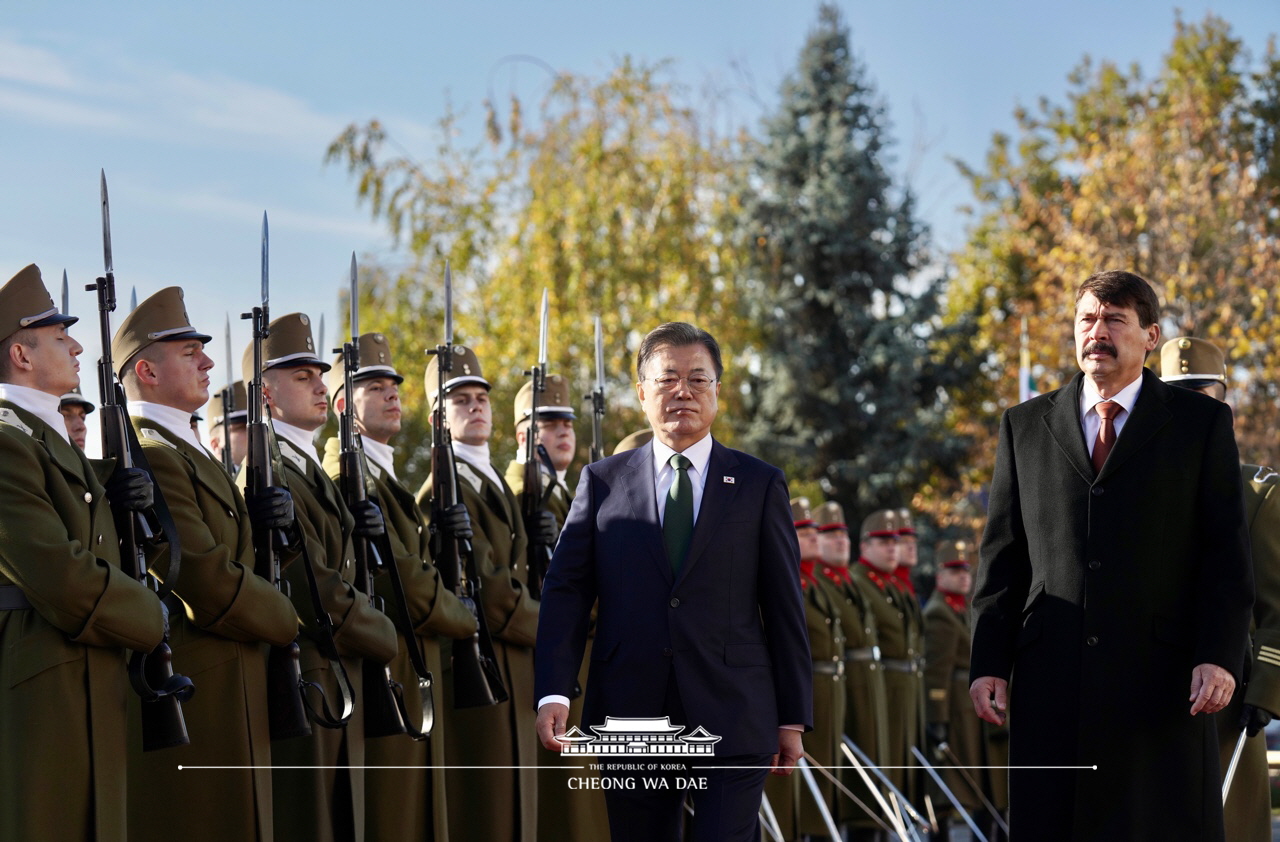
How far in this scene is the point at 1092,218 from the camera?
22500mm

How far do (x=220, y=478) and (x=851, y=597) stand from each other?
23.4 ft

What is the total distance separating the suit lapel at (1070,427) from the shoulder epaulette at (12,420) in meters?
3.24

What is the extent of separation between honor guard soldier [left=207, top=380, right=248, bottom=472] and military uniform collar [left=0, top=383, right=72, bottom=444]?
2464mm

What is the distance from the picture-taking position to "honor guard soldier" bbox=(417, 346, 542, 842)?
7227 mm

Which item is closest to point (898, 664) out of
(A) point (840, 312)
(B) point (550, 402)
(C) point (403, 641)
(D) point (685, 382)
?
(B) point (550, 402)

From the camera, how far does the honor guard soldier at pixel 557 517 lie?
7961 millimetres

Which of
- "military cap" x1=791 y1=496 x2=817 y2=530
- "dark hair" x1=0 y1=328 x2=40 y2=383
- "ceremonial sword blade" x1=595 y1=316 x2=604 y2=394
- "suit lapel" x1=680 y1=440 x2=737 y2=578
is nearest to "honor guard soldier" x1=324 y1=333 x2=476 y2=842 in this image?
"ceremonial sword blade" x1=595 y1=316 x2=604 y2=394

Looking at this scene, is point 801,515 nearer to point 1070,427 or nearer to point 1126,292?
point 1070,427

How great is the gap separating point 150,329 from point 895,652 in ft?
26.5

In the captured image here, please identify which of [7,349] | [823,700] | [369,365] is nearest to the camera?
[7,349]

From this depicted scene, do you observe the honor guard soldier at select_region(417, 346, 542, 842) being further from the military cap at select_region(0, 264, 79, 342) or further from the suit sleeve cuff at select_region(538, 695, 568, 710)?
the suit sleeve cuff at select_region(538, 695, 568, 710)

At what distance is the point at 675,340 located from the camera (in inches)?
192

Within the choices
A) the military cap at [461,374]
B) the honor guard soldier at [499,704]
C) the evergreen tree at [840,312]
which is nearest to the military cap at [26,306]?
the honor guard soldier at [499,704]

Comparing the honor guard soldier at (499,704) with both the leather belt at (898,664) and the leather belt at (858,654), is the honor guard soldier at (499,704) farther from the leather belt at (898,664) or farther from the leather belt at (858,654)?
the leather belt at (898,664)
